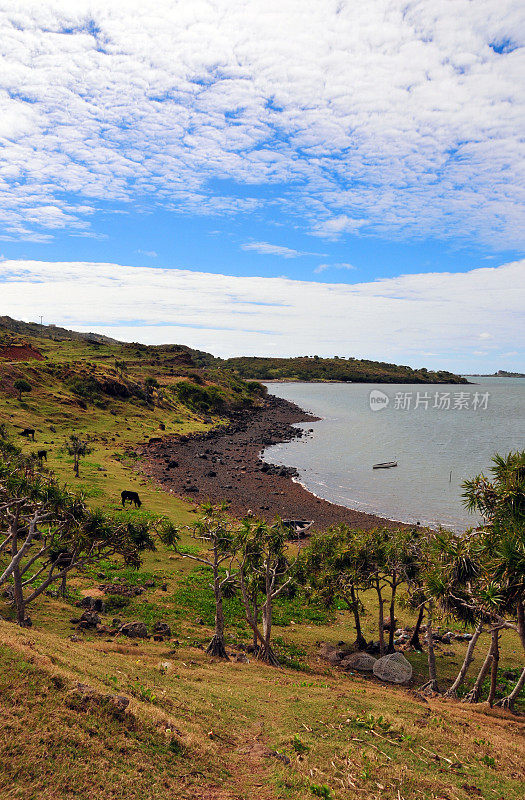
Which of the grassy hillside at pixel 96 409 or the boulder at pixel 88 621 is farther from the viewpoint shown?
the grassy hillside at pixel 96 409

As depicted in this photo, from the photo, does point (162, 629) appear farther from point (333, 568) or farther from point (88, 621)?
point (333, 568)

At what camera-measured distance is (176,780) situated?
37.5 ft

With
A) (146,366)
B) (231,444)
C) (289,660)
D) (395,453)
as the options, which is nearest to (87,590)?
(289,660)

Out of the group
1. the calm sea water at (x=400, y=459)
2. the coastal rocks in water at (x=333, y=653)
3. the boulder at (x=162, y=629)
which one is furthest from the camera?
the calm sea water at (x=400, y=459)

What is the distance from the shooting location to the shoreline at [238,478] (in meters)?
59.8

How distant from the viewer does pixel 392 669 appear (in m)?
24.8

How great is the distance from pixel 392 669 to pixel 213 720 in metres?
14.0

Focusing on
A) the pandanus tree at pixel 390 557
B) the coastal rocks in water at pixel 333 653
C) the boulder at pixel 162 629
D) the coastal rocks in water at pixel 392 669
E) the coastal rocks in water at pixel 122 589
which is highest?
the pandanus tree at pixel 390 557

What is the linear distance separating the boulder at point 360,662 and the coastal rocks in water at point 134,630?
12.0m

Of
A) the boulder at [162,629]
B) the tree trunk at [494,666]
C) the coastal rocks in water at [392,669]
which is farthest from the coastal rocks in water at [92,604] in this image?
the tree trunk at [494,666]

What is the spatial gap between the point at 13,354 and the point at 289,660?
119 metres

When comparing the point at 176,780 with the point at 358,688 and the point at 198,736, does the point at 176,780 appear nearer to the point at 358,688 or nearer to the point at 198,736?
the point at 198,736

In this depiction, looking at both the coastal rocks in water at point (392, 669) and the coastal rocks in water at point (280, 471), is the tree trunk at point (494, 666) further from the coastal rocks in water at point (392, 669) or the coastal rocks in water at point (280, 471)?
the coastal rocks in water at point (280, 471)

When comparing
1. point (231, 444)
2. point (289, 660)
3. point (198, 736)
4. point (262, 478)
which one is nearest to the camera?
point (198, 736)
